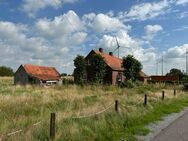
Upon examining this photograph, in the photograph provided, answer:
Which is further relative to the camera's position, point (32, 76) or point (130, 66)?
point (32, 76)

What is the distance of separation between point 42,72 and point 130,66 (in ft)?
85.4

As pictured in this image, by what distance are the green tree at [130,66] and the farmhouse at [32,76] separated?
17.9 metres

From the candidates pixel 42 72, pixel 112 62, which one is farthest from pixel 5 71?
pixel 112 62

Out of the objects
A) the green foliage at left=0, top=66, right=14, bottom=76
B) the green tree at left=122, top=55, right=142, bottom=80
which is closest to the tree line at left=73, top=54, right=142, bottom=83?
the green tree at left=122, top=55, right=142, bottom=80

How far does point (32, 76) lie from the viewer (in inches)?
2872

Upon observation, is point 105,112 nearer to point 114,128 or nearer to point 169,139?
point 114,128

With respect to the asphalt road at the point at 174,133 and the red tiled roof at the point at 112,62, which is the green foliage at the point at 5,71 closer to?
the red tiled roof at the point at 112,62

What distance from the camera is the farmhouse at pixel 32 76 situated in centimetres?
7231

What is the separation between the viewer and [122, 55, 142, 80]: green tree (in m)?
60.2

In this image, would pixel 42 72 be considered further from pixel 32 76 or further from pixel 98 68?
pixel 98 68

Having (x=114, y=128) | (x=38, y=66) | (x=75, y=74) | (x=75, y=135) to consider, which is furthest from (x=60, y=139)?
(x=38, y=66)

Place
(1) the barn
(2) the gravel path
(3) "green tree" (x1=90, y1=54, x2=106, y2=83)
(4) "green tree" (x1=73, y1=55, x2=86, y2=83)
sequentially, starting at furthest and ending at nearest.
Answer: (1) the barn, (4) "green tree" (x1=73, y1=55, x2=86, y2=83), (3) "green tree" (x1=90, y1=54, x2=106, y2=83), (2) the gravel path

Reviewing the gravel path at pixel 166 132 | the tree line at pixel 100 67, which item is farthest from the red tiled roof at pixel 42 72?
the gravel path at pixel 166 132

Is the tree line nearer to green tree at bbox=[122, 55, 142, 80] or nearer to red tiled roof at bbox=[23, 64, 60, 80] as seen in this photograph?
green tree at bbox=[122, 55, 142, 80]
